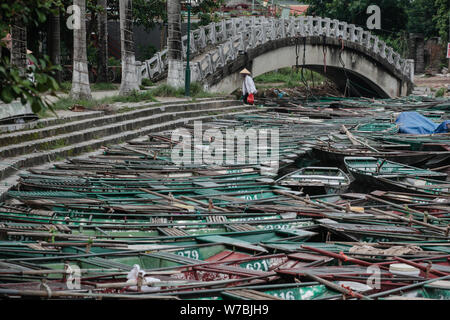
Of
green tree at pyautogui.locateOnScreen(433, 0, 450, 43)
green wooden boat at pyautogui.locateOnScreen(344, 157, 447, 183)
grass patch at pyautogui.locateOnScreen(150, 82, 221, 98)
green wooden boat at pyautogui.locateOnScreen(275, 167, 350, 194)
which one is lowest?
green wooden boat at pyautogui.locateOnScreen(275, 167, 350, 194)

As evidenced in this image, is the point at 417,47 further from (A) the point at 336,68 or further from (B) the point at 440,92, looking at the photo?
(A) the point at 336,68

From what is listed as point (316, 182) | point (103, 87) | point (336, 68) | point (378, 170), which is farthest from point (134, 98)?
point (336, 68)

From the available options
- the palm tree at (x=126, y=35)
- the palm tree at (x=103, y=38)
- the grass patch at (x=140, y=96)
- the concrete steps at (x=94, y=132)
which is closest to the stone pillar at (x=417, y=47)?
the grass patch at (x=140, y=96)

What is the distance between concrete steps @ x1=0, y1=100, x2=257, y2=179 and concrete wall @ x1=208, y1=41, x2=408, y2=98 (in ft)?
11.9

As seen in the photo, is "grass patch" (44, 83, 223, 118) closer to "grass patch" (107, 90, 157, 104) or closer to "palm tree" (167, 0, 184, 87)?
"grass patch" (107, 90, 157, 104)

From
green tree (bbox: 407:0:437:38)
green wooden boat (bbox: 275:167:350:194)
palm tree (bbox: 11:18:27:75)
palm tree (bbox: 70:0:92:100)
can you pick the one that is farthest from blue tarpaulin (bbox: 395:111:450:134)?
green tree (bbox: 407:0:437:38)

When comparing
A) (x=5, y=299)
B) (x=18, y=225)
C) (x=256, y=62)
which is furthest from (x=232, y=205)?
(x=256, y=62)

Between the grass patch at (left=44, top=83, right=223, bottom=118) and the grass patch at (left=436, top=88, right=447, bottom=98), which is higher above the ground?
the grass patch at (left=436, top=88, right=447, bottom=98)

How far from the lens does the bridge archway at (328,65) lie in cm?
2495

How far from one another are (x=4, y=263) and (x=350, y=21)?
3909cm

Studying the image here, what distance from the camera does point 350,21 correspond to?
42.5m

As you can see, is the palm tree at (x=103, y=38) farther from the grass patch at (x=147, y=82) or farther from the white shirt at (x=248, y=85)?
the white shirt at (x=248, y=85)

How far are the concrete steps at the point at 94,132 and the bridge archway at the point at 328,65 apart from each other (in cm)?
310

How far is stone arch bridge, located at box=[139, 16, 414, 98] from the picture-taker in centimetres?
2381
